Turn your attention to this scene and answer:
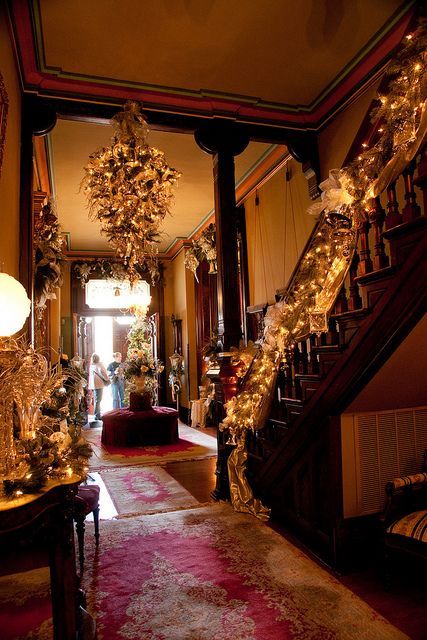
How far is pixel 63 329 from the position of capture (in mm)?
12297

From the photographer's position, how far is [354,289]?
10.4 feet

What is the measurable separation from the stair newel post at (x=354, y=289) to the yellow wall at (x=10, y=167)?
2708 millimetres

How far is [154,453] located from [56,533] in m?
5.65

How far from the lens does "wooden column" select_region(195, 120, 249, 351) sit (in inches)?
212

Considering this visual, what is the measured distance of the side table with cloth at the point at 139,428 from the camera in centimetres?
856

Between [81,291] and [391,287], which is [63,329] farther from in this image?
[391,287]

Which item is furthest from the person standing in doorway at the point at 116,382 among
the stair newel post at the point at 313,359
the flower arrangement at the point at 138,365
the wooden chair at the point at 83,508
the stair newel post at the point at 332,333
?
the stair newel post at the point at 332,333

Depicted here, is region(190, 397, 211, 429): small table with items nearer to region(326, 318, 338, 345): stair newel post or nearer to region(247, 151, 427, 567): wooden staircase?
region(247, 151, 427, 567): wooden staircase

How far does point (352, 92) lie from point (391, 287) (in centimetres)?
356

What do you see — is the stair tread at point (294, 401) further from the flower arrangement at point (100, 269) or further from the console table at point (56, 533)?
the flower arrangement at point (100, 269)

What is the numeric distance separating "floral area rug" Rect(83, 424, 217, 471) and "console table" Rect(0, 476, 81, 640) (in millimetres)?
4279

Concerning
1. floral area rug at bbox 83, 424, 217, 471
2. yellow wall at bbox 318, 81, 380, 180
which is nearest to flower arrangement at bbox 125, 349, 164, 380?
floral area rug at bbox 83, 424, 217, 471

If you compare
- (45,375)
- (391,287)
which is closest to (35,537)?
(45,375)

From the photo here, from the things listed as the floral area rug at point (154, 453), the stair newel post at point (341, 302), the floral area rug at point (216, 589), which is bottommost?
the floral area rug at point (154, 453)
